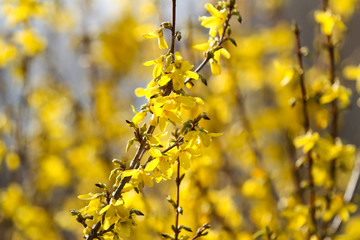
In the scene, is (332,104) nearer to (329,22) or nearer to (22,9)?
(329,22)

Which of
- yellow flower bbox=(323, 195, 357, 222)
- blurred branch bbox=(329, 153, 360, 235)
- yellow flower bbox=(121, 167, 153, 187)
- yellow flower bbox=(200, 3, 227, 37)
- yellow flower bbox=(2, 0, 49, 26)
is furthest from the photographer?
yellow flower bbox=(2, 0, 49, 26)

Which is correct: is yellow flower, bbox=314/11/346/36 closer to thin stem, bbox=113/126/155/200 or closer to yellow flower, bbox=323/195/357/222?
yellow flower, bbox=323/195/357/222

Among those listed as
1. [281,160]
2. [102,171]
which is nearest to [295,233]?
[281,160]

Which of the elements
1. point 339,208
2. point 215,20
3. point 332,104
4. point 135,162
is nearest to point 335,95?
point 332,104

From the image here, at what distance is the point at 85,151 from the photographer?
324cm

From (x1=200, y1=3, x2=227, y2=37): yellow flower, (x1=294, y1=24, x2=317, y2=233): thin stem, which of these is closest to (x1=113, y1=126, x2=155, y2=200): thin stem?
(x1=200, y1=3, x2=227, y2=37): yellow flower

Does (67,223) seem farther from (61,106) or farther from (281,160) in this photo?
(281,160)

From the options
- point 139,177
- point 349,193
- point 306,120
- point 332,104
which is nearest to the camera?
point 139,177

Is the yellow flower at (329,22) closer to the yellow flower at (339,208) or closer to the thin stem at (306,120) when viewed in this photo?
the thin stem at (306,120)

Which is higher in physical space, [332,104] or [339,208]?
[332,104]

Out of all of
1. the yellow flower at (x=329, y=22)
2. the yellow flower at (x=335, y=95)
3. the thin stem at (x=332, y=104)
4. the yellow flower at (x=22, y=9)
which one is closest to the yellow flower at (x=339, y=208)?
the thin stem at (x=332, y=104)

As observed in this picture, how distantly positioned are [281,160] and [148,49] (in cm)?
191

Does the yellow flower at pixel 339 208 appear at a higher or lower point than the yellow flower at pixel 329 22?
lower

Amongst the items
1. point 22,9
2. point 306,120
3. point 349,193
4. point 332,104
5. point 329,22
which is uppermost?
point 22,9
